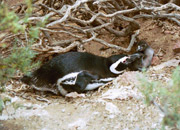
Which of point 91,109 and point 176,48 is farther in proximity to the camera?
point 176,48

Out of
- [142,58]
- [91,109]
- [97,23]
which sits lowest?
[91,109]

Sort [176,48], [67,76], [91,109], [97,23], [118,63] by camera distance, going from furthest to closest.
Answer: [97,23] < [176,48] < [118,63] < [67,76] < [91,109]

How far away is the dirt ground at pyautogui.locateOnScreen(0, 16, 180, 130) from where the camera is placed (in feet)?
7.13

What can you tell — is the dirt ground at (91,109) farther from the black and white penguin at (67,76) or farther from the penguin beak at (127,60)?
the penguin beak at (127,60)

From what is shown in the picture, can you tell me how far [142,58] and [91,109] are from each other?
1.19 m

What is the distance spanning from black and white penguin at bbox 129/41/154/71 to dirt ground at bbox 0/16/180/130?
10cm

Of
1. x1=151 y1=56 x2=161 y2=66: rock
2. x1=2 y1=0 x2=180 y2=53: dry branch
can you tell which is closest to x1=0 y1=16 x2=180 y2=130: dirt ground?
x1=151 y1=56 x2=161 y2=66: rock

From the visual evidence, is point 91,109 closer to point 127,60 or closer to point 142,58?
point 127,60

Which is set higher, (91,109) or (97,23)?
(97,23)

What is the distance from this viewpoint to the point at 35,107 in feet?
8.45

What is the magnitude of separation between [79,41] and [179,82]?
217 cm

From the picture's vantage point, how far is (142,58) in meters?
3.38

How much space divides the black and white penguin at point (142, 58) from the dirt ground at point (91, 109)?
0.34ft

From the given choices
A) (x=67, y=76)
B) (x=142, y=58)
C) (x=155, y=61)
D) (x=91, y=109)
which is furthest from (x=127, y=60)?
(x=91, y=109)
